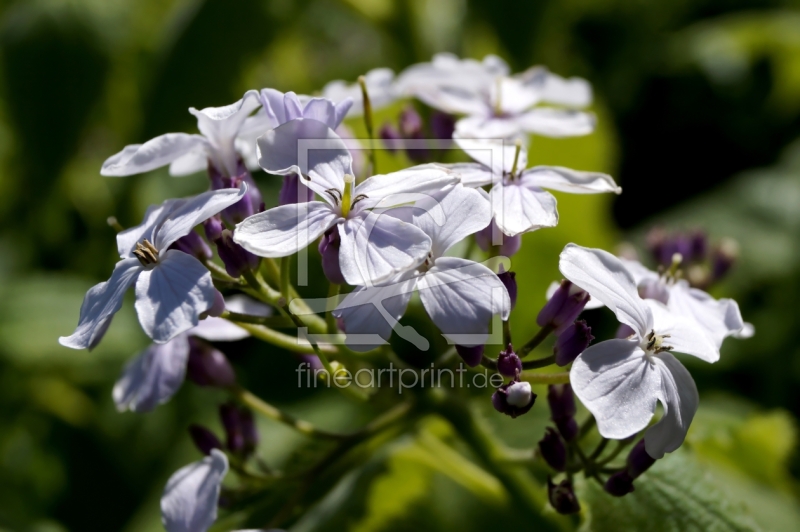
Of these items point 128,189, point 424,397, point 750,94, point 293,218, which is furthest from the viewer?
point 750,94

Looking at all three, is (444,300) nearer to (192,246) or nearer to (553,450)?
(553,450)

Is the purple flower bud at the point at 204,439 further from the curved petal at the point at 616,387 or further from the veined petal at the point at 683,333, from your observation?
the veined petal at the point at 683,333

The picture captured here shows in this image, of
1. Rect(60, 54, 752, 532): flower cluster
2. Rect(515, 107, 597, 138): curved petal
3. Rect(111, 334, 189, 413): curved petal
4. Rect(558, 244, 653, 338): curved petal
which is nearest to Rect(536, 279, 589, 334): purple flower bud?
Rect(60, 54, 752, 532): flower cluster

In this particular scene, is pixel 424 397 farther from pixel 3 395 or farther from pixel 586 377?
pixel 3 395

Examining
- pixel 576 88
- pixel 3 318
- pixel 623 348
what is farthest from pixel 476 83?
pixel 3 318

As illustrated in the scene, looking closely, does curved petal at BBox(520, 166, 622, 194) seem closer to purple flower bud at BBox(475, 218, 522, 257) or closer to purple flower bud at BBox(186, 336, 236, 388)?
purple flower bud at BBox(475, 218, 522, 257)

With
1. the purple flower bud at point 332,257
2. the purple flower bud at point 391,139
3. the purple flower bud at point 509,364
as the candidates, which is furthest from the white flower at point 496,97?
the purple flower bud at point 509,364

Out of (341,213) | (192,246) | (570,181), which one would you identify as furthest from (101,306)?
(570,181)
